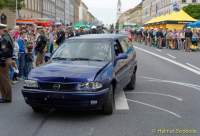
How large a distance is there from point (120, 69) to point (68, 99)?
80.8 inches

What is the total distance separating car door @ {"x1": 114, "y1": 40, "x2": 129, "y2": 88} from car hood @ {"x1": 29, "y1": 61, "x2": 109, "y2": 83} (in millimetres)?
495

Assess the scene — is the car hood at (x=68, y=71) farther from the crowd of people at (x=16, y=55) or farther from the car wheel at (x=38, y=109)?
the crowd of people at (x=16, y=55)

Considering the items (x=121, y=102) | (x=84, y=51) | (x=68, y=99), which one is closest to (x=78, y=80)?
(x=68, y=99)

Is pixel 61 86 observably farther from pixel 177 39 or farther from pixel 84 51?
pixel 177 39

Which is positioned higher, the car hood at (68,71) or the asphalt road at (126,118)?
the car hood at (68,71)

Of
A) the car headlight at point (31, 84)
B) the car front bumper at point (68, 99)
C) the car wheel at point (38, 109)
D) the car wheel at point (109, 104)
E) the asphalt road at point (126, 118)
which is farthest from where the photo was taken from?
the car wheel at point (38, 109)

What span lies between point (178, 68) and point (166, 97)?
845cm

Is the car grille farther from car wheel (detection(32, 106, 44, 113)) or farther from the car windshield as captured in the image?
the car windshield

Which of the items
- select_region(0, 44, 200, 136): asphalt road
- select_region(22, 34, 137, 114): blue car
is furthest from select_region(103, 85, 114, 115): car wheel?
select_region(0, 44, 200, 136): asphalt road

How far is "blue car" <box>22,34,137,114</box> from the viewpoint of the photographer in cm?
824

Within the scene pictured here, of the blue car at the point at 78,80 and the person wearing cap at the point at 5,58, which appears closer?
the blue car at the point at 78,80

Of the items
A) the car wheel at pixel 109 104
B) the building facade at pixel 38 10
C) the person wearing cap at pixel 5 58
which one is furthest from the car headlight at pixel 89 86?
the building facade at pixel 38 10

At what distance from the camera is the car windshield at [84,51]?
9672 mm

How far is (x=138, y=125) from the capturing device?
795 cm
